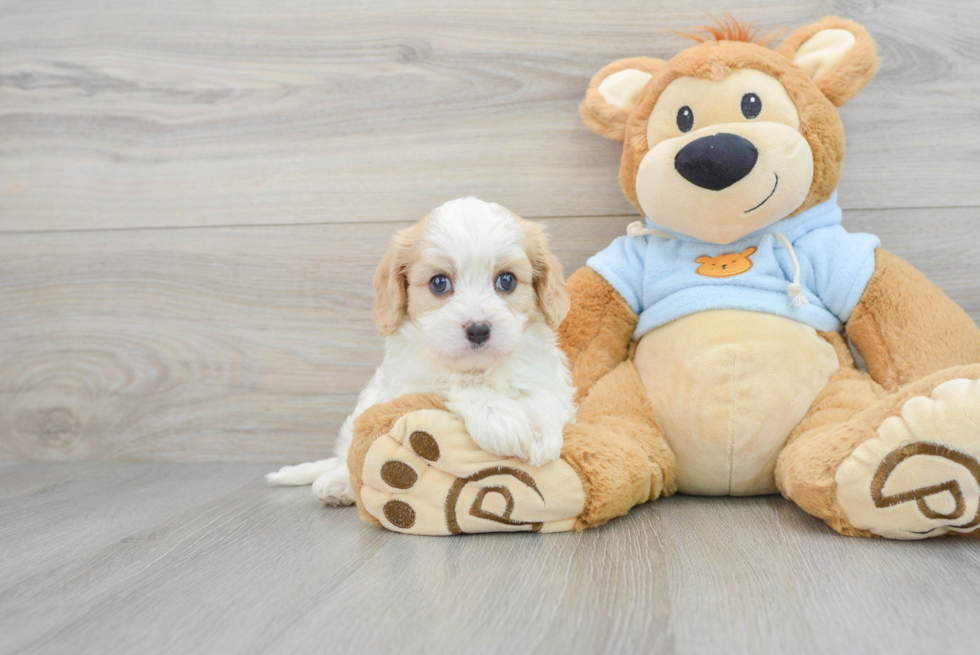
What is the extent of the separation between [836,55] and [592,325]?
2.19 ft

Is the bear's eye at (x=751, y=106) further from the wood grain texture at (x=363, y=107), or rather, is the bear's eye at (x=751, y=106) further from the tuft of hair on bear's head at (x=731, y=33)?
the wood grain texture at (x=363, y=107)

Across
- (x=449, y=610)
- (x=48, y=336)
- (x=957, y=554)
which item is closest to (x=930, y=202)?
(x=957, y=554)

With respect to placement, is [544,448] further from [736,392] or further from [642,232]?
[642,232]

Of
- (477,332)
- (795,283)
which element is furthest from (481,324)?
(795,283)

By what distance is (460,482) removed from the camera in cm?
109

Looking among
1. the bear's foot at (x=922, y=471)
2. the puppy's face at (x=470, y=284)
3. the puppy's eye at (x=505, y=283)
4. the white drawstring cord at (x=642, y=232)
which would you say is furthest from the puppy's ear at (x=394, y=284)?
the bear's foot at (x=922, y=471)

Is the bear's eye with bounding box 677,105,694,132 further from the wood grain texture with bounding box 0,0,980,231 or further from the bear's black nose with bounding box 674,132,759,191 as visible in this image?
the wood grain texture with bounding box 0,0,980,231

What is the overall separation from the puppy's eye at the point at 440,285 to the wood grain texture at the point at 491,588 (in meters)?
0.40

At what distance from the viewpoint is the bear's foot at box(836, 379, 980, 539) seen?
0.96 metres

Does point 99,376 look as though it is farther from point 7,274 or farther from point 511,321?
point 511,321

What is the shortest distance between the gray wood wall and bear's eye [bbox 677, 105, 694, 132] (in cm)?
33

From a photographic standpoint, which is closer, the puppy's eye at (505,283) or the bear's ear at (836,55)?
the puppy's eye at (505,283)

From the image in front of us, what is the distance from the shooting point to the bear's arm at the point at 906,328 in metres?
1.25

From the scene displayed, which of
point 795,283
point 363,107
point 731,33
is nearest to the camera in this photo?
point 795,283
